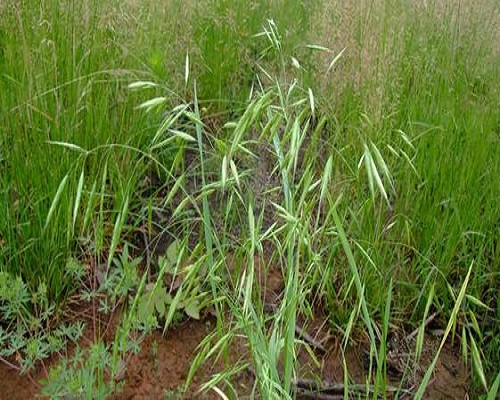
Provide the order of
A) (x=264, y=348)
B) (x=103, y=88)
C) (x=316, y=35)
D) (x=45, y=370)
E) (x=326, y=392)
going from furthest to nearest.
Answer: (x=316, y=35) < (x=103, y=88) < (x=326, y=392) < (x=45, y=370) < (x=264, y=348)

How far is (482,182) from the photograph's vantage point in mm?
2279

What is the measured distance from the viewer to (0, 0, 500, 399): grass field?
1.76 m

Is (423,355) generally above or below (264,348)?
below

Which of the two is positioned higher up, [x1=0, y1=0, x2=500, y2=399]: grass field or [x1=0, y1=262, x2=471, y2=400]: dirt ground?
[x1=0, y1=0, x2=500, y2=399]: grass field

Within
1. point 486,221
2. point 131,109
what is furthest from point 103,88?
point 486,221

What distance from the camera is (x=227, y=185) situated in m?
1.59

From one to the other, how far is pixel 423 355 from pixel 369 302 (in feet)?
0.78

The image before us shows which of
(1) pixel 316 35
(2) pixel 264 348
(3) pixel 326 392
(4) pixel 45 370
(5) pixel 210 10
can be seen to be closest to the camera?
(2) pixel 264 348

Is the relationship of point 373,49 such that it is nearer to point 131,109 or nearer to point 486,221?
point 486,221

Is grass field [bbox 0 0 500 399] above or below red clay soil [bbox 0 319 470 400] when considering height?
above

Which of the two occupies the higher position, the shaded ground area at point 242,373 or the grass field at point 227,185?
the grass field at point 227,185

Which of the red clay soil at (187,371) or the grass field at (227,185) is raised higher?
the grass field at (227,185)

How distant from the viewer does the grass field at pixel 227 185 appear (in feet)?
5.78

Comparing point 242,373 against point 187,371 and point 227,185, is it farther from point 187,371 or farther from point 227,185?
point 227,185
